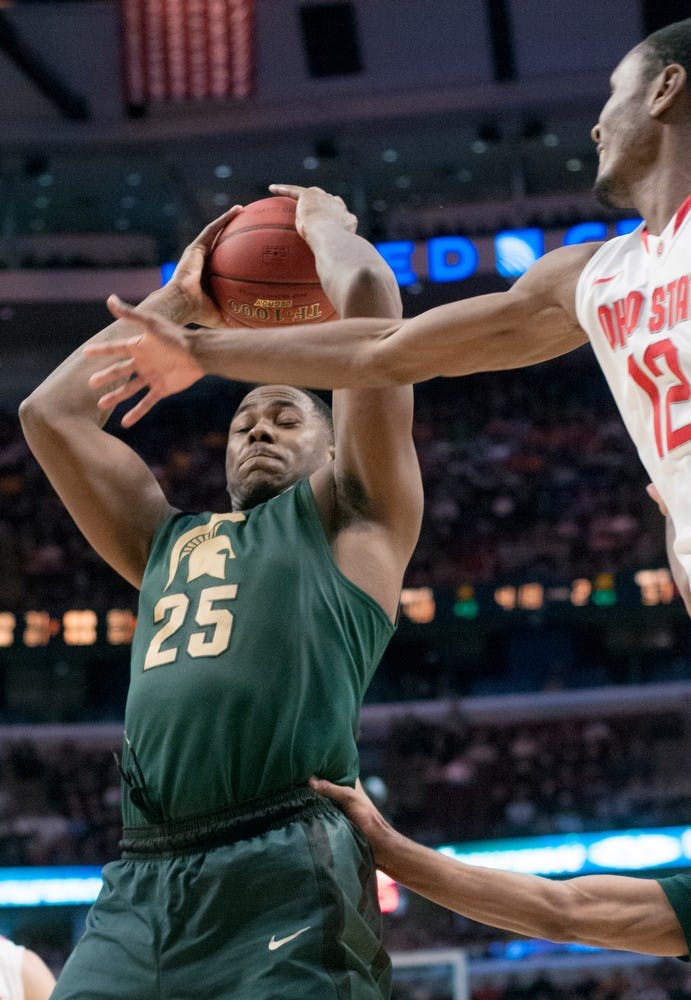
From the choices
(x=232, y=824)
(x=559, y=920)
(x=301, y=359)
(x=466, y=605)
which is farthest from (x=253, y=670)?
(x=466, y=605)

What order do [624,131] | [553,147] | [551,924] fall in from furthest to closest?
1. [553,147]
2. [551,924]
3. [624,131]

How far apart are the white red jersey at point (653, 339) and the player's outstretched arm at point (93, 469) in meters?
1.37

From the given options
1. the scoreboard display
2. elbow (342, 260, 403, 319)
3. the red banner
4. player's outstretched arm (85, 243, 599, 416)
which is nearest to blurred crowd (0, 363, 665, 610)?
the scoreboard display

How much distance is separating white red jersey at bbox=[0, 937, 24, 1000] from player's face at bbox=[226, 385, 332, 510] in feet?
5.52

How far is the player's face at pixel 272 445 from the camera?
3369mm

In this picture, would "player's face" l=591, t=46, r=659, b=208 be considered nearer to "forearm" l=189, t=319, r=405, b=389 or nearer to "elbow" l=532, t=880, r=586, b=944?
"forearm" l=189, t=319, r=405, b=389

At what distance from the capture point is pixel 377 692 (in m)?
19.9

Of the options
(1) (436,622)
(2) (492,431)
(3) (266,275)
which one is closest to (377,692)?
(1) (436,622)

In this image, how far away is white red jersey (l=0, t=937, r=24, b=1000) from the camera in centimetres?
395

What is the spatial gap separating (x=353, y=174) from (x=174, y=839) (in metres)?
20.5

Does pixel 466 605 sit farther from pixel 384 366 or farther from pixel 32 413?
pixel 384 366

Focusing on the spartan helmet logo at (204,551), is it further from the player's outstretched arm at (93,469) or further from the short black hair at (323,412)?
the short black hair at (323,412)

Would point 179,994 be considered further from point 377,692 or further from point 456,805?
point 377,692

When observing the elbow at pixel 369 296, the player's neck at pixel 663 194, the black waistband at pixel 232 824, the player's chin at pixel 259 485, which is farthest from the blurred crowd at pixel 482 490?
the player's neck at pixel 663 194
